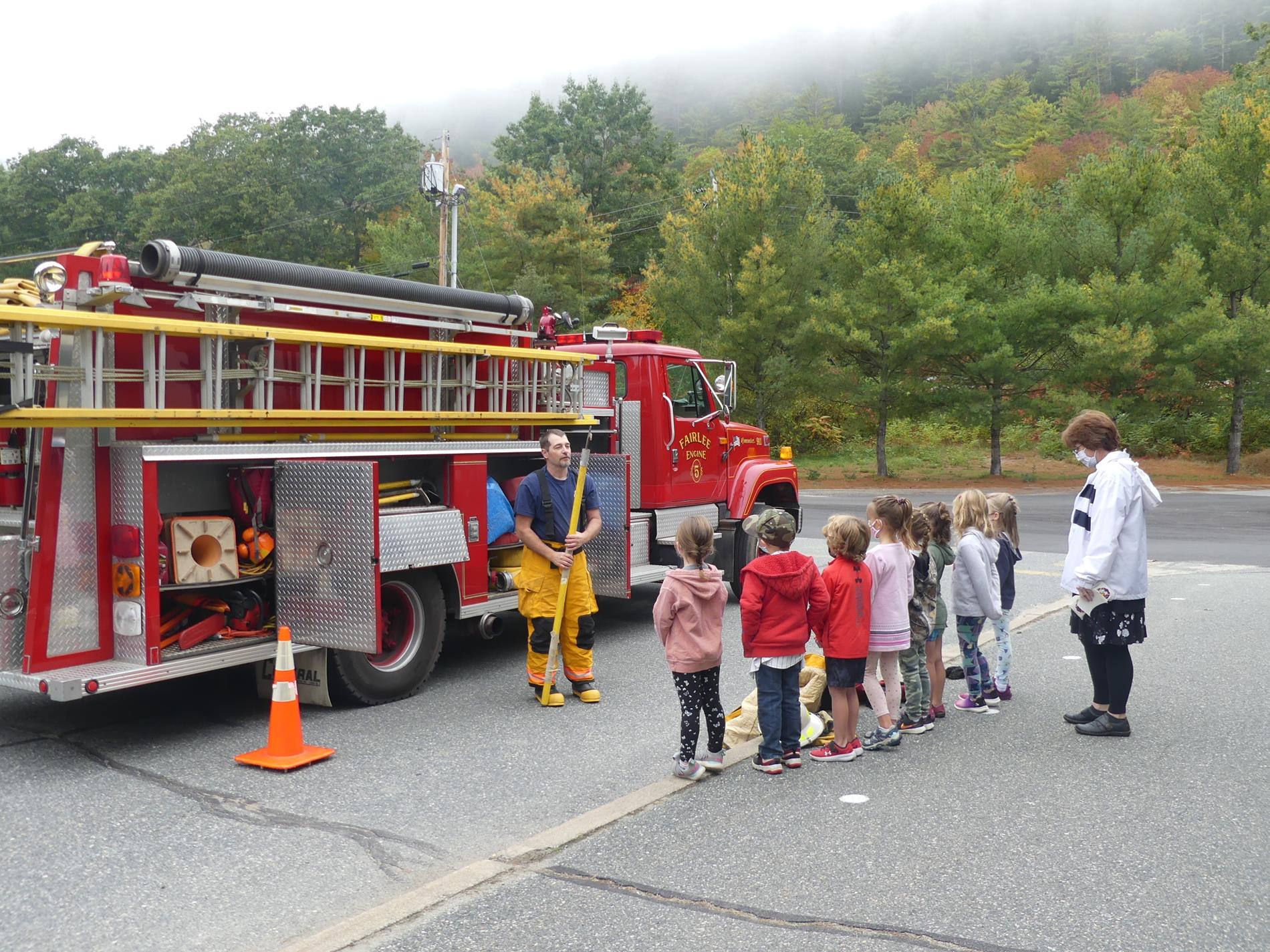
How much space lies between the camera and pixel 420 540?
7328mm

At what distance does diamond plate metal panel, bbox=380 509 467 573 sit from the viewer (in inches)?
279

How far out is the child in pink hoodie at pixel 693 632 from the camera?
5523 mm

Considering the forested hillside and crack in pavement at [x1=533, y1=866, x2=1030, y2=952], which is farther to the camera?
the forested hillside

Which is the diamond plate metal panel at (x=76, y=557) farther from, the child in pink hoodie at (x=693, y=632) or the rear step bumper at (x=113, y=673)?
the child in pink hoodie at (x=693, y=632)

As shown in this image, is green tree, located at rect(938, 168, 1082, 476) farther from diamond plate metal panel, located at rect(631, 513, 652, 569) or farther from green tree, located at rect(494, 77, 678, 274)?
green tree, located at rect(494, 77, 678, 274)

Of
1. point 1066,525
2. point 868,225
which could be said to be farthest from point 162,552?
point 868,225

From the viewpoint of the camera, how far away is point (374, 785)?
18.3 ft

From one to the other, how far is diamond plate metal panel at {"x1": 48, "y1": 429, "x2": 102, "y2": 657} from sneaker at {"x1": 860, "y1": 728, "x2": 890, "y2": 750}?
4.09m

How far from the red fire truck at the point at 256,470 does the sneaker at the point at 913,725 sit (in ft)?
9.63

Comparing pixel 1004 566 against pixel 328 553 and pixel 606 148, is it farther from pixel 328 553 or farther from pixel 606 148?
pixel 606 148

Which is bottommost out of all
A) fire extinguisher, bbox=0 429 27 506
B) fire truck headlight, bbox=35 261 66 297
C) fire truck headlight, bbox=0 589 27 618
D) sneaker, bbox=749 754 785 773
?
sneaker, bbox=749 754 785 773

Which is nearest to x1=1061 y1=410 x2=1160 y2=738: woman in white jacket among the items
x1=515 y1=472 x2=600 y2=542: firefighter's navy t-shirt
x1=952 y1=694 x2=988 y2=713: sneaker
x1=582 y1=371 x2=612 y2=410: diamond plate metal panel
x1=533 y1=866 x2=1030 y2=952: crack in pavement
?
x1=952 y1=694 x2=988 y2=713: sneaker

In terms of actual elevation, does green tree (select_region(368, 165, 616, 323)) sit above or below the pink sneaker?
above

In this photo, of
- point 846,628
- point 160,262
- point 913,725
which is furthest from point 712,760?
point 160,262
